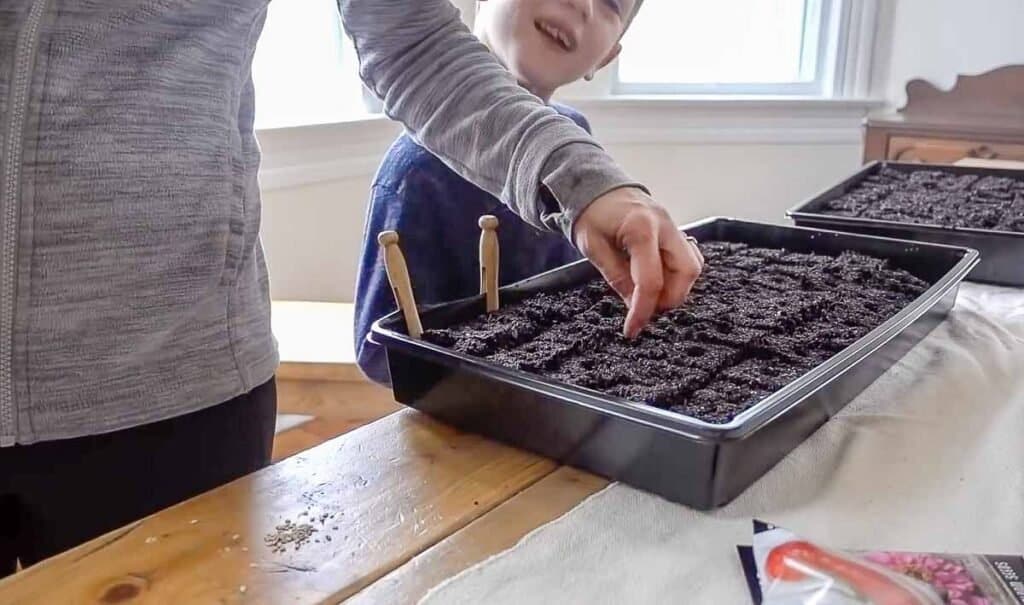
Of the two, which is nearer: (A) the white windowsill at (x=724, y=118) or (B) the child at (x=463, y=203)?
(B) the child at (x=463, y=203)

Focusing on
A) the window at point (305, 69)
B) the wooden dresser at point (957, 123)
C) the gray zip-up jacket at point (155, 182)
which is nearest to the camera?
the gray zip-up jacket at point (155, 182)

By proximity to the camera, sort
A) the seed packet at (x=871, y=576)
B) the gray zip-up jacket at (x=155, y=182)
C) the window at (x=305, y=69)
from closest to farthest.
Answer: the seed packet at (x=871, y=576) → the gray zip-up jacket at (x=155, y=182) → the window at (x=305, y=69)

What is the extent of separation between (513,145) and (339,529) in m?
0.30

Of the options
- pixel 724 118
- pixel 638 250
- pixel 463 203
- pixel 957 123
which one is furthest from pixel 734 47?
pixel 638 250

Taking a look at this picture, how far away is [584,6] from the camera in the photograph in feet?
3.45

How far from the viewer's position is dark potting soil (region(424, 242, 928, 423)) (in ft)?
2.02

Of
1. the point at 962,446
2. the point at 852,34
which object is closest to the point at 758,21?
the point at 852,34

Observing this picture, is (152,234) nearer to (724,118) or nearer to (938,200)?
(938,200)

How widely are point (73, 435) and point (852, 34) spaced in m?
2.44

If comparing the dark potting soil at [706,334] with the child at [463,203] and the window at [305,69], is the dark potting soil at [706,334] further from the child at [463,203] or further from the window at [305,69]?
the window at [305,69]

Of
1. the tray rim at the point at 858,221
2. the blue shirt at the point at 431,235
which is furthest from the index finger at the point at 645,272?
the tray rim at the point at 858,221

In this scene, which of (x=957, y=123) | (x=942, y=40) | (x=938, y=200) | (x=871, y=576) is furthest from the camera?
(x=942, y=40)

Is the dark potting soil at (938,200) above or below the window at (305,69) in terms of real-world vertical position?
below

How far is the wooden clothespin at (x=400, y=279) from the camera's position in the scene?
628 millimetres
